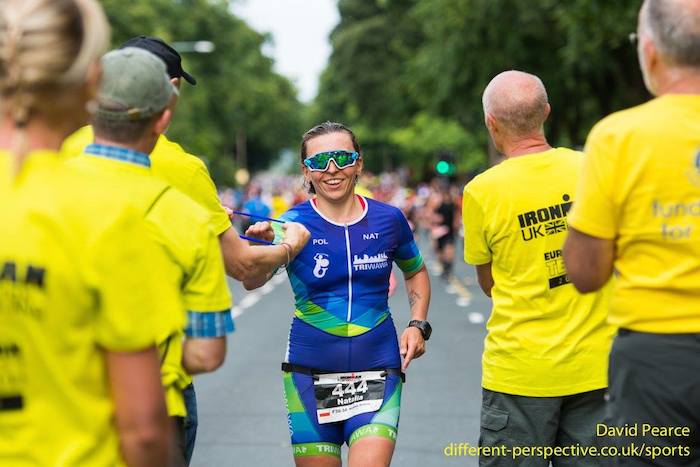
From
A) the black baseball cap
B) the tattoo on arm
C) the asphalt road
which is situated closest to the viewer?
the black baseball cap

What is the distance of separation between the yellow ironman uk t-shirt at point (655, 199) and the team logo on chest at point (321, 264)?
1.95 m

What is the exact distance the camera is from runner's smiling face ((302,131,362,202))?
15.7 ft

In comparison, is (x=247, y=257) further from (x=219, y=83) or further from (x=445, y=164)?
(x=219, y=83)

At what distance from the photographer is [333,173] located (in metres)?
4.82

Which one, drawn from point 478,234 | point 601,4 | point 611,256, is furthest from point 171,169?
point 601,4

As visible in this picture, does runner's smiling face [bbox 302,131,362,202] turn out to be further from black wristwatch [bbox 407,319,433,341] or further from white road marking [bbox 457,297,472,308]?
white road marking [bbox 457,297,472,308]

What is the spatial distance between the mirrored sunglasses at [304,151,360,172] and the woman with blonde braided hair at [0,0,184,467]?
2520 millimetres

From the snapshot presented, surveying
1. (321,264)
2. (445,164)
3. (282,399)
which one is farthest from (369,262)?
(445,164)

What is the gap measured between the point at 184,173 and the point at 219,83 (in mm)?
62304

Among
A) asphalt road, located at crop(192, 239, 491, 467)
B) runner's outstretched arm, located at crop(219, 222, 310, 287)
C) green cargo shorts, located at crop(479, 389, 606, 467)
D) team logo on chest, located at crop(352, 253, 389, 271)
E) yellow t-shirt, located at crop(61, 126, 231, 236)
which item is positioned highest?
yellow t-shirt, located at crop(61, 126, 231, 236)

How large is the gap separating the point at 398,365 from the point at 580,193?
2.01 meters

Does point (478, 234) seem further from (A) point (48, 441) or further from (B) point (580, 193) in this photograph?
(A) point (48, 441)

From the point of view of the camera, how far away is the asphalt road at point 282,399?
7740mm

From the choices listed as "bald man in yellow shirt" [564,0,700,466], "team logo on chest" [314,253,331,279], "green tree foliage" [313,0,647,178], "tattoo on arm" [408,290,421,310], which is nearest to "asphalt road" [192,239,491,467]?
"tattoo on arm" [408,290,421,310]
